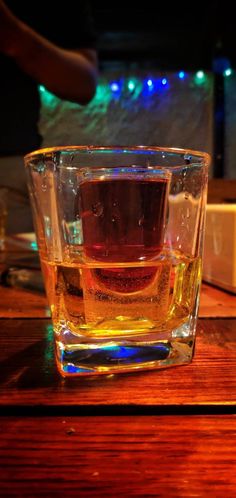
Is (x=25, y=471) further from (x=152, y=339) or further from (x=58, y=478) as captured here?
(x=152, y=339)

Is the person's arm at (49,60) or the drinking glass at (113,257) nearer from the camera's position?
the drinking glass at (113,257)

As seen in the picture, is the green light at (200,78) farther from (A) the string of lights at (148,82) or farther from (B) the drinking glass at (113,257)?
(B) the drinking glass at (113,257)

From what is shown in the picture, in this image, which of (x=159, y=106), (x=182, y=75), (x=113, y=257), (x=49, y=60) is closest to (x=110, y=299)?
(x=113, y=257)

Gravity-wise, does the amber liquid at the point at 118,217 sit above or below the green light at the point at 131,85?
below

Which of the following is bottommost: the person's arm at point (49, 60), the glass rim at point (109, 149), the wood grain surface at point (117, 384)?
the wood grain surface at point (117, 384)

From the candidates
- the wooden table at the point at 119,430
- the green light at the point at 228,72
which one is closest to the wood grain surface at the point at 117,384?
the wooden table at the point at 119,430

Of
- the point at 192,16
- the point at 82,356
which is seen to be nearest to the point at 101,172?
the point at 82,356
